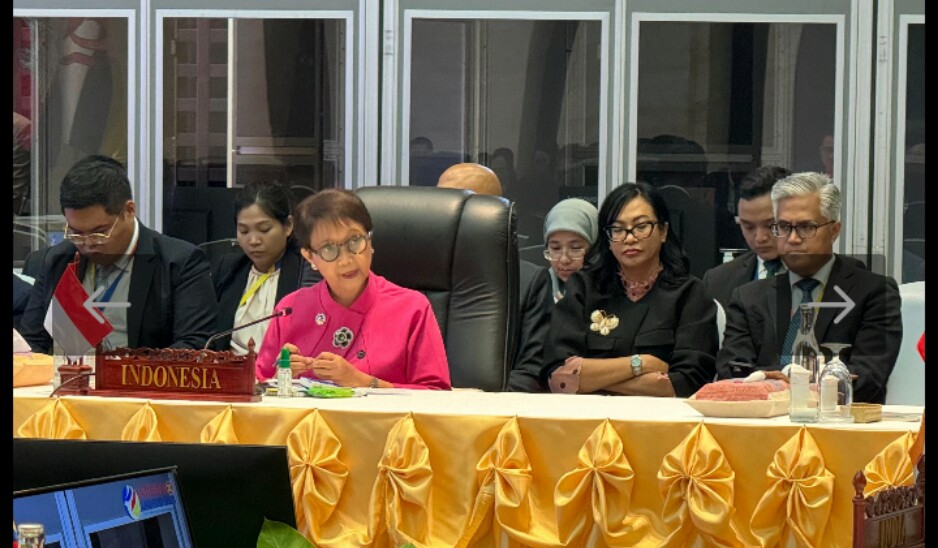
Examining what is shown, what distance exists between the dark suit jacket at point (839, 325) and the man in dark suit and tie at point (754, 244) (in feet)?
1.18

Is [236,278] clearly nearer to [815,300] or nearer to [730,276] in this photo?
[730,276]

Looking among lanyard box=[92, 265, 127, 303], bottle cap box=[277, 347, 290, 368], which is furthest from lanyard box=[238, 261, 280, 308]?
bottle cap box=[277, 347, 290, 368]

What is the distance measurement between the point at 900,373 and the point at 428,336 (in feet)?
3.47

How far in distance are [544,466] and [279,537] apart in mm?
1423

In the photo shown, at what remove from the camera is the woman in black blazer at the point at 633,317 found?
3.39m

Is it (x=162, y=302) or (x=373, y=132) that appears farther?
(x=373, y=132)

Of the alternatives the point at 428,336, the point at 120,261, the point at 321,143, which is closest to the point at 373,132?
the point at 321,143

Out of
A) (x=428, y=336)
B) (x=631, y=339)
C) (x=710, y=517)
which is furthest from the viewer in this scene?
(x=631, y=339)

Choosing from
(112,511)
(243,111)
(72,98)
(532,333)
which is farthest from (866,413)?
(72,98)
